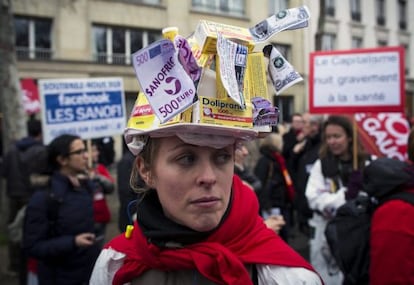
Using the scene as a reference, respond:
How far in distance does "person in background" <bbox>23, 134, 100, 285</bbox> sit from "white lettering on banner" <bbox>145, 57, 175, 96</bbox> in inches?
81.9

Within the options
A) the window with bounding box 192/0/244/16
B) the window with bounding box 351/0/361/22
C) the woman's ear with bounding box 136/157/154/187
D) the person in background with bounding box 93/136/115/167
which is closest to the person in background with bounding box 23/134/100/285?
the woman's ear with bounding box 136/157/154/187

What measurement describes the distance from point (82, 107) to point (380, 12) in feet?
87.7

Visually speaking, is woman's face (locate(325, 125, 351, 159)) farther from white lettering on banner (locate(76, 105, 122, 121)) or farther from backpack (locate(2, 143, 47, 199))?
backpack (locate(2, 143, 47, 199))

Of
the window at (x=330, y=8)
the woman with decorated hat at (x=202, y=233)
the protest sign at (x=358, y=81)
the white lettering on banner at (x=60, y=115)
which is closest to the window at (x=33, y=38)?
the white lettering on banner at (x=60, y=115)

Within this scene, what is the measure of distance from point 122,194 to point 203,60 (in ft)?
11.8


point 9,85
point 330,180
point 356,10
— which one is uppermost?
point 356,10

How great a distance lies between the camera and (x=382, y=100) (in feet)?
15.6

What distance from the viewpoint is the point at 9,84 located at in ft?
21.3

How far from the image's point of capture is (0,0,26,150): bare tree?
635 centimetres

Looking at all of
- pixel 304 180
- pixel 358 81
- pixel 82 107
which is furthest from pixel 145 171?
pixel 304 180

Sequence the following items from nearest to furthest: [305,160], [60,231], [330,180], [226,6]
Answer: [60,231] → [330,180] → [305,160] → [226,6]

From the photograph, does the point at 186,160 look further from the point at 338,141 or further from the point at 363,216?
the point at 338,141

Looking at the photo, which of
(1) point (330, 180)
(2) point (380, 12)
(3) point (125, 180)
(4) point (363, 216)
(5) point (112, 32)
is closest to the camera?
(4) point (363, 216)

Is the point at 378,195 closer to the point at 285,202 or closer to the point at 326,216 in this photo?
the point at 326,216
